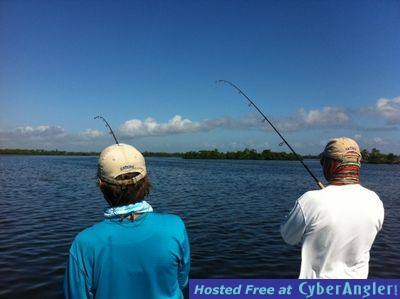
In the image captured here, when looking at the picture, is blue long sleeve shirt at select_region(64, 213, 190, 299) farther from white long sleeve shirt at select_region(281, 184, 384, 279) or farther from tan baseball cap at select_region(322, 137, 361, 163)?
tan baseball cap at select_region(322, 137, 361, 163)

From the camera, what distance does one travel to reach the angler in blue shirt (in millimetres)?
2355

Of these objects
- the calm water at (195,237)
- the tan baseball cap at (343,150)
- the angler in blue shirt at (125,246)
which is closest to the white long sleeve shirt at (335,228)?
the tan baseball cap at (343,150)

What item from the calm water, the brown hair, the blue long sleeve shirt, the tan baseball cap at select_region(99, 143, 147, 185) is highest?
the tan baseball cap at select_region(99, 143, 147, 185)

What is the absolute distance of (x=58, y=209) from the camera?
A: 58.9ft

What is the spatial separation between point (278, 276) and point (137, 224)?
8.19m

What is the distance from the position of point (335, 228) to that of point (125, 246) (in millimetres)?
1819

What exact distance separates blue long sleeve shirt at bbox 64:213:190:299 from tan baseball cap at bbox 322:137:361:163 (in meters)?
1.67

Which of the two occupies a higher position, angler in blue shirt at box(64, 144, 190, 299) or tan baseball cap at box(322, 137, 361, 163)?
tan baseball cap at box(322, 137, 361, 163)

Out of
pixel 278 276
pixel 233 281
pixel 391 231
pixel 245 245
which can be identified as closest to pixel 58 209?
pixel 245 245

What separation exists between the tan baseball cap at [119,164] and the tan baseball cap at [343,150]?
178 cm

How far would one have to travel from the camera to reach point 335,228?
3076 millimetres

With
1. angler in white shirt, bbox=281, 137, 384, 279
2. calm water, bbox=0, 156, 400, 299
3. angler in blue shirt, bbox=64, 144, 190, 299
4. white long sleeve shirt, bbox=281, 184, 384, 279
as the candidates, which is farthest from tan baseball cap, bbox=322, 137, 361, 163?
calm water, bbox=0, 156, 400, 299

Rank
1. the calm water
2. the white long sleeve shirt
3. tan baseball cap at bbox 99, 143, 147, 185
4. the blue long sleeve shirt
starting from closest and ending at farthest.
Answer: the blue long sleeve shirt, tan baseball cap at bbox 99, 143, 147, 185, the white long sleeve shirt, the calm water

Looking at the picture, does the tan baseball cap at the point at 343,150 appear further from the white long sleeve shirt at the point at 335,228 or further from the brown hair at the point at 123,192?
the brown hair at the point at 123,192
